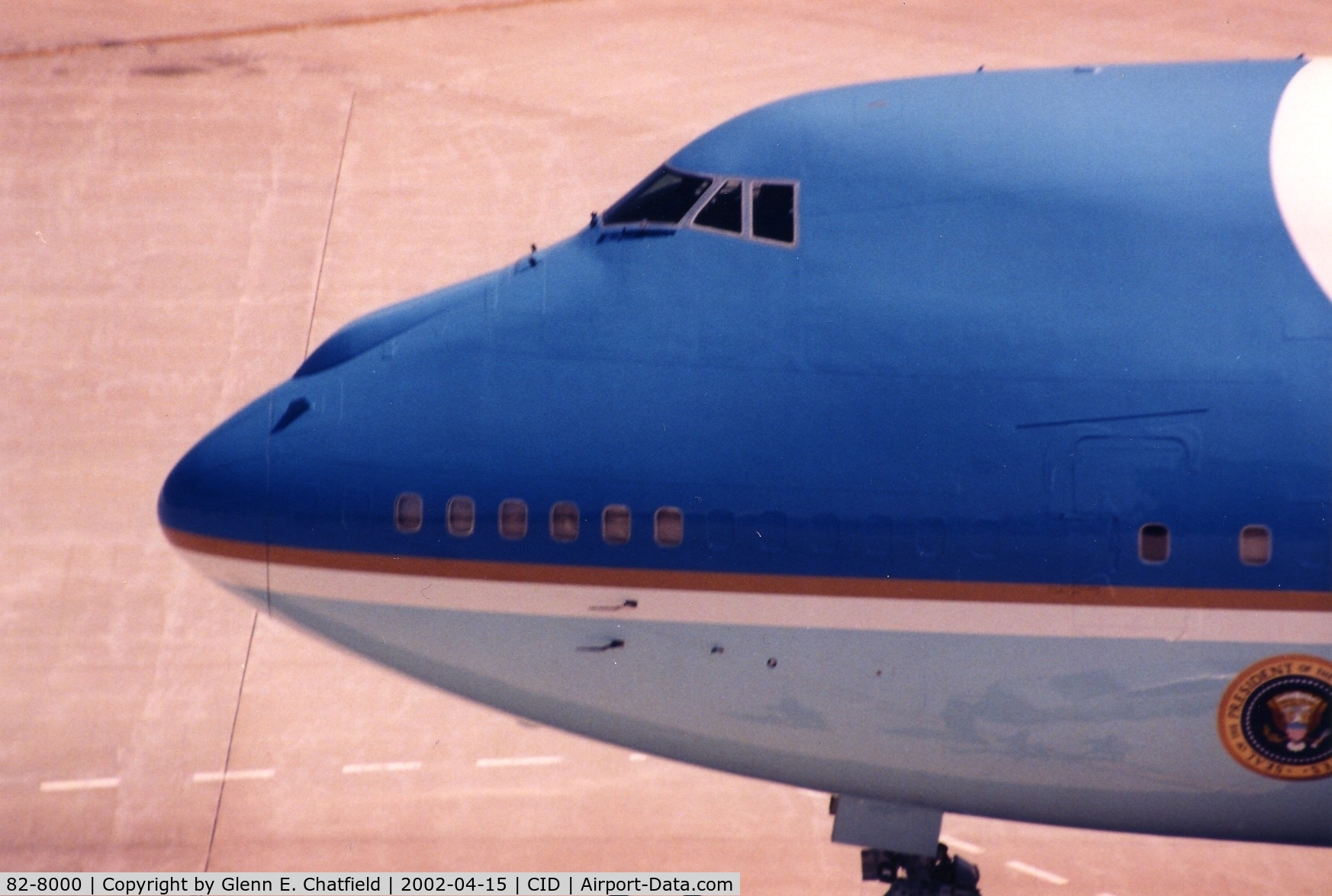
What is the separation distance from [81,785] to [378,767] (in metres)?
2.87

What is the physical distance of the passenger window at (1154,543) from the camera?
8977mm

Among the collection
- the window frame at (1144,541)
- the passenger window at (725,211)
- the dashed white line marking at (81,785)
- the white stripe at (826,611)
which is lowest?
the dashed white line marking at (81,785)

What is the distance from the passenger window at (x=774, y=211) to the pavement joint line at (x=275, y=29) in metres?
20.3

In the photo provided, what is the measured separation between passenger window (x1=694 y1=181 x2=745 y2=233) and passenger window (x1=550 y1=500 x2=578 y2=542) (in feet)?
6.81

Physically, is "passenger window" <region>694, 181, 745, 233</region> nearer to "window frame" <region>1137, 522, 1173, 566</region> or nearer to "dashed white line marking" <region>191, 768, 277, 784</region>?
"window frame" <region>1137, 522, 1173, 566</region>

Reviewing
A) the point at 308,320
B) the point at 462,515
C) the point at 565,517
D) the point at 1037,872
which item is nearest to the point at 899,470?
the point at 565,517

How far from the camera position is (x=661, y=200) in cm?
1018

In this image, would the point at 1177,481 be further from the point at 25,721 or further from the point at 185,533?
the point at 25,721

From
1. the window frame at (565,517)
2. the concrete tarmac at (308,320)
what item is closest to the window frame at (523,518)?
the window frame at (565,517)

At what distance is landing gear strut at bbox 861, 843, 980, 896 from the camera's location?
10.8 meters

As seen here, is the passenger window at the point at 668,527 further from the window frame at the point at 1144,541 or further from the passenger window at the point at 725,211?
the window frame at the point at 1144,541

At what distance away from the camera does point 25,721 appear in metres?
15.5

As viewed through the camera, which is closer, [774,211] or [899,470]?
[899,470]
